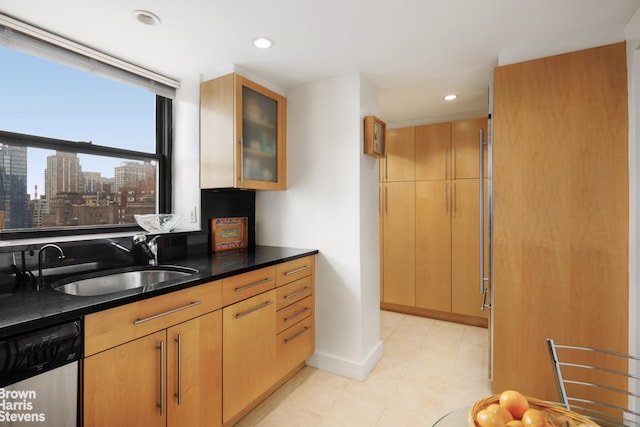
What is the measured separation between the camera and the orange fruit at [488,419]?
0.84 m

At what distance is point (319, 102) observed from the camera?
257 centimetres

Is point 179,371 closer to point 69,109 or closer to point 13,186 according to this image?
point 13,186

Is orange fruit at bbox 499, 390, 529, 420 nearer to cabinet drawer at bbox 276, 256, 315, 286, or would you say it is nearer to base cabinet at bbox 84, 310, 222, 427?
base cabinet at bbox 84, 310, 222, 427

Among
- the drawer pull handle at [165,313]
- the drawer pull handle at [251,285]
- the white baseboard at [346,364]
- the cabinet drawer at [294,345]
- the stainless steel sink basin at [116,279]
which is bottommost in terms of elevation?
the white baseboard at [346,364]

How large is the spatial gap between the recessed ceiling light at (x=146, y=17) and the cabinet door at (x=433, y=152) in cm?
275

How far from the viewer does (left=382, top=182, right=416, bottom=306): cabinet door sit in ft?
12.1

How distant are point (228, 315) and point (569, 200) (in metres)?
2.11

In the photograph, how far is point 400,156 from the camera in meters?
3.73

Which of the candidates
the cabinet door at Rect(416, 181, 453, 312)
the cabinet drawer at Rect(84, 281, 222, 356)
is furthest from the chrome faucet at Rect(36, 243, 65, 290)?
the cabinet door at Rect(416, 181, 453, 312)

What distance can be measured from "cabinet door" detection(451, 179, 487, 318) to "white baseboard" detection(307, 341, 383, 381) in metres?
A: 1.30

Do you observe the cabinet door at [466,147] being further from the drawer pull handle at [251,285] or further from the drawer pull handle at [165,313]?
the drawer pull handle at [165,313]

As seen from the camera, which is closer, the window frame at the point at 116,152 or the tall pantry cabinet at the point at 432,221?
the window frame at the point at 116,152

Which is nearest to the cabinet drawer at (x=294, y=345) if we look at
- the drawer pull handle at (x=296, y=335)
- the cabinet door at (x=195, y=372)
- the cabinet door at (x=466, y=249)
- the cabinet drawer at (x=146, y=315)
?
the drawer pull handle at (x=296, y=335)

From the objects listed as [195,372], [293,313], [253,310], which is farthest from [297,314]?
[195,372]
